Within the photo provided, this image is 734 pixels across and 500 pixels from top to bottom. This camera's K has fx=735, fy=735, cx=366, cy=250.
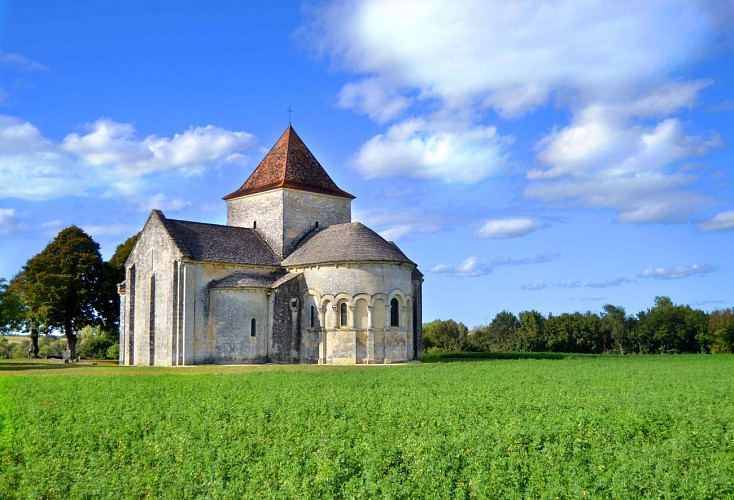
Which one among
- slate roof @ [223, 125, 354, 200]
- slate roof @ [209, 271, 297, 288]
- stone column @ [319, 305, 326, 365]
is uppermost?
slate roof @ [223, 125, 354, 200]

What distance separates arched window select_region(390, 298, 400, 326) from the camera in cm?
4388

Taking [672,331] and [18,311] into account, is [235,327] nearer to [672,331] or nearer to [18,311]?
[18,311]

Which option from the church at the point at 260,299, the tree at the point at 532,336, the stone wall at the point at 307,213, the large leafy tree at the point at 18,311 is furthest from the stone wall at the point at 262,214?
the tree at the point at 532,336

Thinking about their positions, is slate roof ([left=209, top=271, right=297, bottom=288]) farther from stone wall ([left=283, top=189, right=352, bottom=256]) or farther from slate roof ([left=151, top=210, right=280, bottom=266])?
stone wall ([left=283, top=189, right=352, bottom=256])

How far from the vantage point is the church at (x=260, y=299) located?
141ft

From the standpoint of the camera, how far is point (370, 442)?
13.9 m

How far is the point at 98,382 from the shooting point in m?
28.5

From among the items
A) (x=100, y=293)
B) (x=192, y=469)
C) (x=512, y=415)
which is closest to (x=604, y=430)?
(x=512, y=415)

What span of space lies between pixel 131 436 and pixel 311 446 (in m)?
4.34

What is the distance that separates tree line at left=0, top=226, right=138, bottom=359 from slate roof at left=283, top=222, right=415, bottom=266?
1791cm

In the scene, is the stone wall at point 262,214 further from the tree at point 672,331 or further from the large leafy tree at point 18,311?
the tree at point 672,331

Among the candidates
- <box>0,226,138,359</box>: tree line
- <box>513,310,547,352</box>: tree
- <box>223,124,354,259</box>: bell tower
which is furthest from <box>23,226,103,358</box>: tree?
<box>513,310,547,352</box>: tree

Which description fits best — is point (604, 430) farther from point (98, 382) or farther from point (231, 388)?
point (98, 382)

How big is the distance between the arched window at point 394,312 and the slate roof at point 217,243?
8.06m
